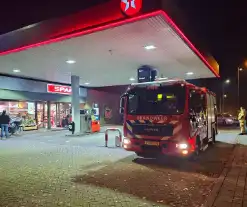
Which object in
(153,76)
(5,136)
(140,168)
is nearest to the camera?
(140,168)

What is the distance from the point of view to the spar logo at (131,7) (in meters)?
7.57

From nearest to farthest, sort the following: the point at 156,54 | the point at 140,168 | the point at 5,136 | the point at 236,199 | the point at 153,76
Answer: the point at 236,199
the point at 140,168
the point at 156,54
the point at 153,76
the point at 5,136

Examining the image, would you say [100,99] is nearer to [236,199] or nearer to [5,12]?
[5,12]

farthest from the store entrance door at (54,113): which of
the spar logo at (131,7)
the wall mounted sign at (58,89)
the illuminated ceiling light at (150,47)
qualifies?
the spar logo at (131,7)

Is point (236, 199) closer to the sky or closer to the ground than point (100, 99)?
closer to the ground

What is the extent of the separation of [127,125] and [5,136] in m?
12.0

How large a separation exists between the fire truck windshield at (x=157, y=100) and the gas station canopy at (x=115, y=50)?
6.72 feet

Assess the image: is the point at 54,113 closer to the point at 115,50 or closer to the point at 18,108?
the point at 18,108

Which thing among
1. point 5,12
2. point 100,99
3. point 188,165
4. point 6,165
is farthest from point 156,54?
point 100,99

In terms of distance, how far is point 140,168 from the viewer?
27.0ft

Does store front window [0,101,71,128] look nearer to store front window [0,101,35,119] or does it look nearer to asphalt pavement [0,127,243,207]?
store front window [0,101,35,119]

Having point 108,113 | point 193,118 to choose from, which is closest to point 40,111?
point 108,113

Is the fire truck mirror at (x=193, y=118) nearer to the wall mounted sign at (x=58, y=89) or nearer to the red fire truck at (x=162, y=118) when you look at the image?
the red fire truck at (x=162, y=118)

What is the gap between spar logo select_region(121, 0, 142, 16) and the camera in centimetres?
757
